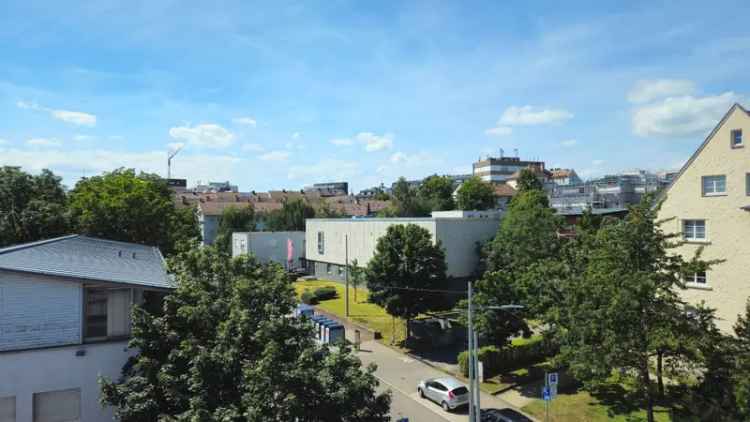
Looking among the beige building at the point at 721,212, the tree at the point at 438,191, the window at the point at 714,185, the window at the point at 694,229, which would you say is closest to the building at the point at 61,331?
the beige building at the point at 721,212

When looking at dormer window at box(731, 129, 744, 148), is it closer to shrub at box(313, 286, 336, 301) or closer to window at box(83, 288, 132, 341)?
window at box(83, 288, 132, 341)

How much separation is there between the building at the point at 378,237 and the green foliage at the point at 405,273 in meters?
9.28

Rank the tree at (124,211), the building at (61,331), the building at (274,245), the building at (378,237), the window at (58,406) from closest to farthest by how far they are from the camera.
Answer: the building at (61,331) → the window at (58,406) → the tree at (124,211) → the building at (378,237) → the building at (274,245)

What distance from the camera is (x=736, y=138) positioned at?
27234 mm

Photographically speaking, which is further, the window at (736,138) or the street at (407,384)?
the window at (736,138)

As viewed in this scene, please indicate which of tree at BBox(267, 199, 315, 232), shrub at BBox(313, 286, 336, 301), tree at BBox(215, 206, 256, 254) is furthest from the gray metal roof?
tree at BBox(267, 199, 315, 232)

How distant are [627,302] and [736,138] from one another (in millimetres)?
16531

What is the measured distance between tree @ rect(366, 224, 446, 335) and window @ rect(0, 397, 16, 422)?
22.1 metres

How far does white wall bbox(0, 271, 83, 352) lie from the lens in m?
13.4

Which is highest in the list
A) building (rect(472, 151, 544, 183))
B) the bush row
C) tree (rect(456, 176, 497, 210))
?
building (rect(472, 151, 544, 183))

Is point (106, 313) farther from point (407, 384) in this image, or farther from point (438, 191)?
point (438, 191)

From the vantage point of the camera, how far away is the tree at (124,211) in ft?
115

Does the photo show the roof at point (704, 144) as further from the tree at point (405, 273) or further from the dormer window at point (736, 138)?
the tree at point (405, 273)

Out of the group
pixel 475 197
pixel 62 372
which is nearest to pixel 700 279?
pixel 62 372
